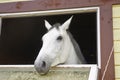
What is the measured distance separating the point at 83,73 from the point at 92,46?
227cm

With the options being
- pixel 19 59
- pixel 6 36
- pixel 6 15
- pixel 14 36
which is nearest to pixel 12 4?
pixel 6 15

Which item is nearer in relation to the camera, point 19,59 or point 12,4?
point 12,4

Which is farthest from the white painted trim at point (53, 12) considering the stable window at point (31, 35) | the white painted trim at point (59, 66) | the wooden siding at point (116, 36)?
the white painted trim at point (59, 66)

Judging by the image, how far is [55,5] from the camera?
327cm

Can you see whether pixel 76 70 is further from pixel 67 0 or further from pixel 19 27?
pixel 19 27

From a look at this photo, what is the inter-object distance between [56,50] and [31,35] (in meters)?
1.90

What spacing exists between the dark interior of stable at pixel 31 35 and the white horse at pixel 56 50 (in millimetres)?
855

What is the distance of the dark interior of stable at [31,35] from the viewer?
4148 mm

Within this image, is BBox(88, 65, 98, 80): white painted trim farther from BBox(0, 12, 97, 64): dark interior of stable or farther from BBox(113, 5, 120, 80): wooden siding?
BBox(0, 12, 97, 64): dark interior of stable

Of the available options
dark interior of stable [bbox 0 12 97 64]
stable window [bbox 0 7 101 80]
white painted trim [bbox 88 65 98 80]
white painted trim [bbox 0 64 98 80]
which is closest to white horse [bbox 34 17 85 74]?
white painted trim [bbox 0 64 98 80]

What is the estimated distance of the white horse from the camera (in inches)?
110

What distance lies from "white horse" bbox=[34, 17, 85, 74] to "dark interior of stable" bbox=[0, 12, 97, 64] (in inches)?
33.7

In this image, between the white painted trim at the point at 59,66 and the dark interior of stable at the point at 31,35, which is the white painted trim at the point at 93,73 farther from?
the dark interior of stable at the point at 31,35

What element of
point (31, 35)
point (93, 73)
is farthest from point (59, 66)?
point (31, 35)
